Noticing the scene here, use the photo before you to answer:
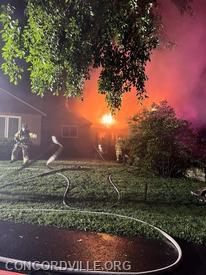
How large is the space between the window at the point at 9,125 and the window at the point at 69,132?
2982 mm

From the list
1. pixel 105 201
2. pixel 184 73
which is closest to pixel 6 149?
pixel 105 201

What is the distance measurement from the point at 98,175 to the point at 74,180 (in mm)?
1305

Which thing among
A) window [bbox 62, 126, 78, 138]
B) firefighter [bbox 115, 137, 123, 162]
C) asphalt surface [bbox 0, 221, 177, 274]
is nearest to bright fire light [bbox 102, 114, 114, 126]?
window [bbox 62, 126, 78, 138]

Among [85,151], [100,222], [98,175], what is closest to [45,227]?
[100,222]

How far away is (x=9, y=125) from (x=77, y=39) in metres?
14.4

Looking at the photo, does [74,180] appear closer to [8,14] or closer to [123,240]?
[123,240]

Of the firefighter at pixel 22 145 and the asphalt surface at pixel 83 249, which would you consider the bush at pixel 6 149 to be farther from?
the asphalt surface at pixel 83 249

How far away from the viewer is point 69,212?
9.34 meters

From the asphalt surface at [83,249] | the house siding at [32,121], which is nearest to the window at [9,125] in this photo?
the house siding at [32,121]

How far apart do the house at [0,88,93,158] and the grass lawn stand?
4.12 metres

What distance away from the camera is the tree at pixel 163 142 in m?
15.3

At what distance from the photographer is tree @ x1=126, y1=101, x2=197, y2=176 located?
50.2ft

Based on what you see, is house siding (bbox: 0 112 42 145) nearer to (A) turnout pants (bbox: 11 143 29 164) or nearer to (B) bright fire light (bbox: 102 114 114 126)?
(B) bright fire light (bbox: 102 114 114 126)

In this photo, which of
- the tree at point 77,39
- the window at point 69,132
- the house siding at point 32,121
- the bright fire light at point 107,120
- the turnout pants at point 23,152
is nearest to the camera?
the tree at point 77,39
